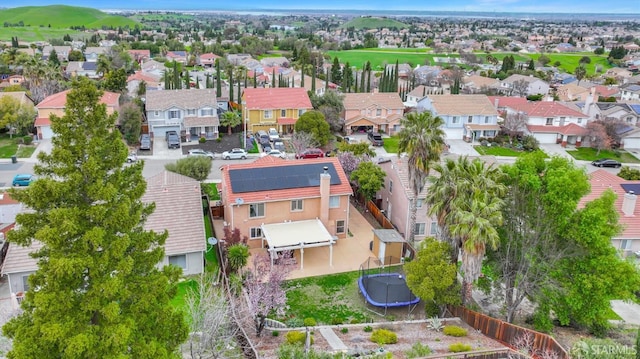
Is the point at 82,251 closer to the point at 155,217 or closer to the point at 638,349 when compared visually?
the point at 155,217

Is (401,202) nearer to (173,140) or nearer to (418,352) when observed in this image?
(418,352)

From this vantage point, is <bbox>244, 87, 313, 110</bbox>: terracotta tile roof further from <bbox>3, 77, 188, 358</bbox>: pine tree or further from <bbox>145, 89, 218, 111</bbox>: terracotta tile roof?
<bbox>3, 77, 188, 358</bbox>: pine tree

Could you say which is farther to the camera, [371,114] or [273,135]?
[371,114]

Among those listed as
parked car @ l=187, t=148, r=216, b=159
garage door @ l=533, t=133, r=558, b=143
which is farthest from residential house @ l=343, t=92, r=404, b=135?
parked car @ l=187, t=148, r=216, b=159

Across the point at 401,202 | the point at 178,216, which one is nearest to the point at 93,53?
the point at 178,216

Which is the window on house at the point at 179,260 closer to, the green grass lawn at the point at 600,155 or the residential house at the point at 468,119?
the residential house at the point at 468,119

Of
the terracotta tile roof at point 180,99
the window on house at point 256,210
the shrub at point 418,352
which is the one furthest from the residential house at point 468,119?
the shrub at point 418,352
